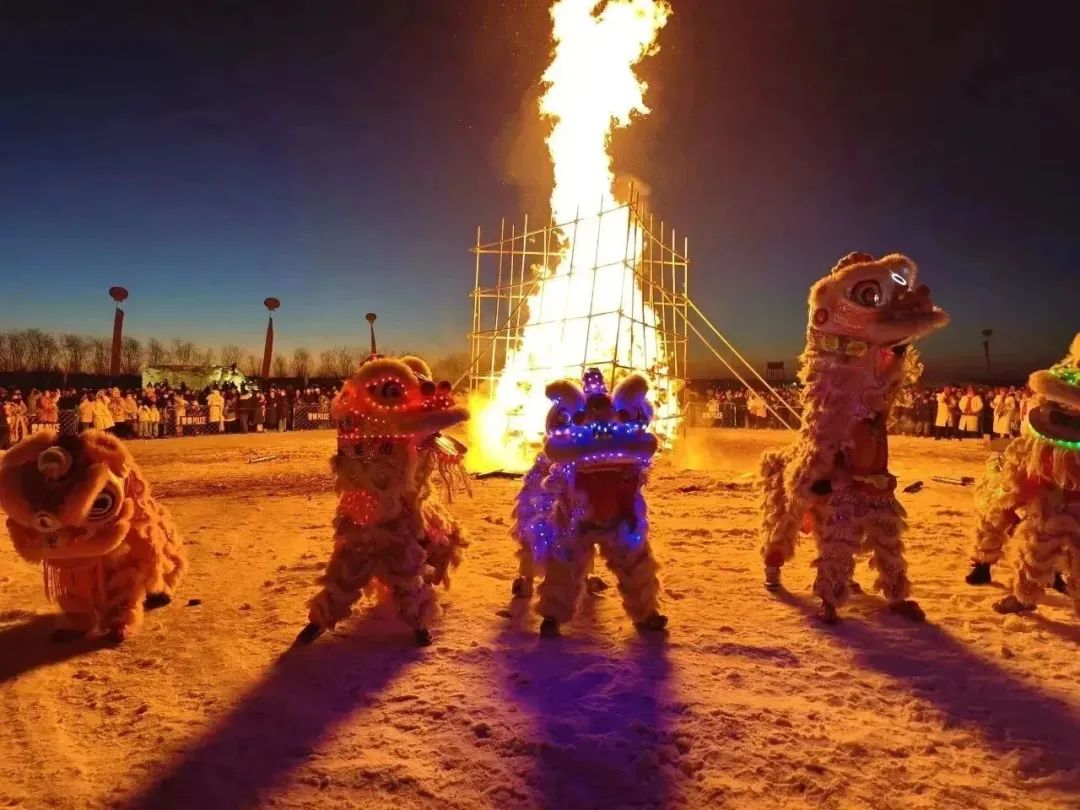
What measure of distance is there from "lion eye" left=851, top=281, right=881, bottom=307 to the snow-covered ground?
7.52 feet

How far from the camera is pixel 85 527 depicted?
173 inches

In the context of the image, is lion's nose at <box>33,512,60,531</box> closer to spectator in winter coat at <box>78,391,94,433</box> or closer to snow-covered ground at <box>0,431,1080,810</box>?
snow-covered ground at <box>0,431,1080,810</box>

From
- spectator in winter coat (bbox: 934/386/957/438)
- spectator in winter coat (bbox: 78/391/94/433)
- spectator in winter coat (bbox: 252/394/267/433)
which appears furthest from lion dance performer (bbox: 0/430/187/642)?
spectator in winter coat (bbox: 934/386/957/438)

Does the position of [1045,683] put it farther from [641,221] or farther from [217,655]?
[641,221]

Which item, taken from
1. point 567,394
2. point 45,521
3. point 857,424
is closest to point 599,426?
point 567,394

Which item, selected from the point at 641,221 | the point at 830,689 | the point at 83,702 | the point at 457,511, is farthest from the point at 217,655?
the point at 641,221

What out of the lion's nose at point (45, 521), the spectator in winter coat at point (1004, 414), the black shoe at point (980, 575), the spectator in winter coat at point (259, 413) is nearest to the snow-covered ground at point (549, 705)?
the black shoe at point (980, 575)

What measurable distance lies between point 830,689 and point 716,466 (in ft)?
33.8

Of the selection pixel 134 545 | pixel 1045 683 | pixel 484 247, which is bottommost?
pixel 1045 683

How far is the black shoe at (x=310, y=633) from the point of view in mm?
4555

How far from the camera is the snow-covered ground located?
299cm

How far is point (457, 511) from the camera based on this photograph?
A: 29.8 feet

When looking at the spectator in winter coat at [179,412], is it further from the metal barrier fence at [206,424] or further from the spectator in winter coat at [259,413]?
the spectator in winter coat at [259,413]

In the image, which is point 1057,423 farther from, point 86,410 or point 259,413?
point 259,413
